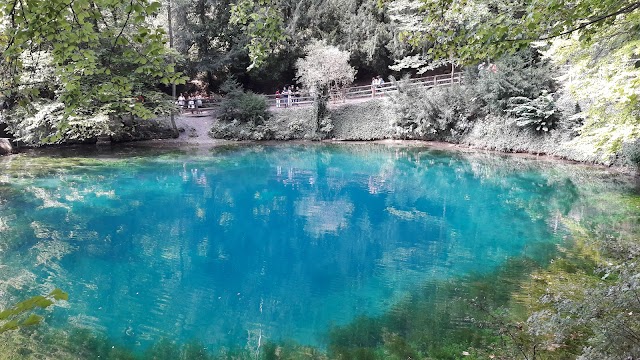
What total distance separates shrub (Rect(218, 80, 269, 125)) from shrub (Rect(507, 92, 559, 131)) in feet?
44.2

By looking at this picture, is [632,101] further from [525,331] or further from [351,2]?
[351,2]

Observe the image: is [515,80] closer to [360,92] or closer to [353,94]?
[360,92]

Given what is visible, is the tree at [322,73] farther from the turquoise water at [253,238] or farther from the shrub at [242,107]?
the turquoise water at [253,238]

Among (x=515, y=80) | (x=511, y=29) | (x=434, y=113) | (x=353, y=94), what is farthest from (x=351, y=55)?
(x=511, y=29)

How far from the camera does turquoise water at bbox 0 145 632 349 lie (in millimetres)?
→ 6574

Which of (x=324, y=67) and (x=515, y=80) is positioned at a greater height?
(x=324, y=67)

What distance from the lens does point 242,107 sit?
1009 inches

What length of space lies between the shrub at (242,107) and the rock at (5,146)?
10455 mm

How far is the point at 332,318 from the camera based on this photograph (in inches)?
249

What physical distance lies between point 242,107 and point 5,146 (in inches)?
456

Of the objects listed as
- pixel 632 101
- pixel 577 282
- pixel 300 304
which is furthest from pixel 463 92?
pixel 300 304

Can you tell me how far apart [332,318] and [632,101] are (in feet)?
21.5

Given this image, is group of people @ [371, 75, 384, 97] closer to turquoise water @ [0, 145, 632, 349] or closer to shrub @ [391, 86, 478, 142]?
shrub @ [391, 86, 478, 142]

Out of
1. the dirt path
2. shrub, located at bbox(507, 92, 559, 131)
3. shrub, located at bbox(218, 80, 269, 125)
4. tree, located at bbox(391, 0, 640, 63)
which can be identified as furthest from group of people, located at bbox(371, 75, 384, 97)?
tree, located at bbox(391, 0, 640, 63)
